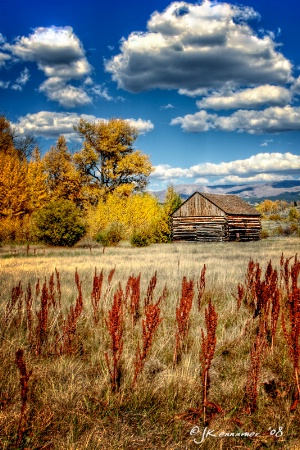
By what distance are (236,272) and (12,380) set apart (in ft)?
27.3

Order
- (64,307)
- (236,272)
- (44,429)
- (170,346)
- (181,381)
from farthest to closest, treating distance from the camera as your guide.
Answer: (236,272), (64,307), (170,346), (181,381), (44,429)

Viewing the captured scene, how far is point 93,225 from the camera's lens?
97.6ft

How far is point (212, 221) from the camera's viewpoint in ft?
109

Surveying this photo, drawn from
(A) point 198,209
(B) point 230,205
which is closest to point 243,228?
(B) point 230,205

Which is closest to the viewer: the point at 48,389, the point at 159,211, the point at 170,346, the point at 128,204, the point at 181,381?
the point at 48,389

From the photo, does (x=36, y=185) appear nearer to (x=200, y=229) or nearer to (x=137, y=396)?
(x=200, y=229)

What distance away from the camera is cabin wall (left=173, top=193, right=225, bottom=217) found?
3306 centimetres

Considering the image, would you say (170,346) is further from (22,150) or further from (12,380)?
(22,150)

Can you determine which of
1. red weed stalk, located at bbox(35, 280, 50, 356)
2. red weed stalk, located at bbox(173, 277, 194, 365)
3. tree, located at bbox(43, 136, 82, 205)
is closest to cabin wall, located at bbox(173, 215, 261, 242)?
tree, located at bbox(43, 136, 82, 205)

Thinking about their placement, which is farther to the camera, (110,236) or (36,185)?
(36,185)

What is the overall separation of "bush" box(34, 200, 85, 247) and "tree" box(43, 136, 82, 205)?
517 inches

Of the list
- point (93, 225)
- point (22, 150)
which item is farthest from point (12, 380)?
point (22, 150)

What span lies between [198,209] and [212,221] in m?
1.90

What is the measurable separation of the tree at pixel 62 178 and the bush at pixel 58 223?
1313 centimetres
